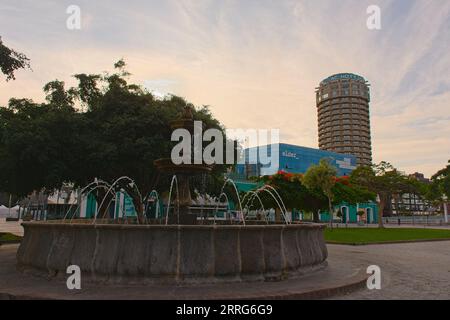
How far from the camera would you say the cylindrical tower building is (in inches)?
5027

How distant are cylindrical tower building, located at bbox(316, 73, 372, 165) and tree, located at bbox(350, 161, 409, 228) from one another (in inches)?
3550

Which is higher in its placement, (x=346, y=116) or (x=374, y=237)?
(x=346, y=116)

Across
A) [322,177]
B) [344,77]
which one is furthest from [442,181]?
[344,77]

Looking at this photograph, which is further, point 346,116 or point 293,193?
point 346,116

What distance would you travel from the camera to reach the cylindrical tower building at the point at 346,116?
5027 inches

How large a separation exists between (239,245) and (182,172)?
4808mm

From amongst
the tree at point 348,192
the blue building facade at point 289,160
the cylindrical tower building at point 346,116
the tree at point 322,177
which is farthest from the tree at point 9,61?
the cylindrical tower building at point 346,116

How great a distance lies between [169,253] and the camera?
6.99 meters

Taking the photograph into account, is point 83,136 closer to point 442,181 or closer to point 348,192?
point 348,192

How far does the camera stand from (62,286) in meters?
6.79

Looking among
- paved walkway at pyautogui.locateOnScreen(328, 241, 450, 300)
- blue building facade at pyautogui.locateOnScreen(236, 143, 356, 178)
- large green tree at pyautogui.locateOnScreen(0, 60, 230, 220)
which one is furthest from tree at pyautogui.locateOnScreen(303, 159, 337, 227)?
blue building facade at pyautogui.locateOnScreen(236, 143, 356, 178)

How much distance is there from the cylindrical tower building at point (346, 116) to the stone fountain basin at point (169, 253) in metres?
126

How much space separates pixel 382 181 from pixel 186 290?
36.3 metres

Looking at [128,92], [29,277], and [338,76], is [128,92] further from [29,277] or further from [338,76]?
[338,76]
